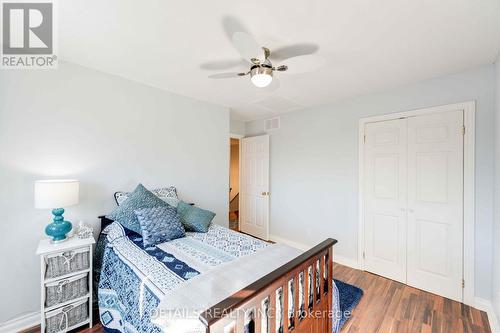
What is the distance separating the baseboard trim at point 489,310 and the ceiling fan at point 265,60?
2850 millimetres

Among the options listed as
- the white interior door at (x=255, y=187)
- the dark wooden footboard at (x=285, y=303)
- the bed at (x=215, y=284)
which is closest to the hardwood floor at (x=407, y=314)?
the bed at (x=215, y=284)

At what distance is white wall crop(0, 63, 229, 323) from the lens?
6.18ft

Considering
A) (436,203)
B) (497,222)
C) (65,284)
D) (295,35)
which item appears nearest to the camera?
(295,35)

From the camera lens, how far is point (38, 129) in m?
2.00

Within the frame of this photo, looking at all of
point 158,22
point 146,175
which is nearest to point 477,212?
point 158,22

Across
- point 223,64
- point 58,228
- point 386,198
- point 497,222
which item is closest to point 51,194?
point 58,228

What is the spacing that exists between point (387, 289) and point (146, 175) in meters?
3.25

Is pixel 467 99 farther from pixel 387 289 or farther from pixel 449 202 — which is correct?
pixel 387 289

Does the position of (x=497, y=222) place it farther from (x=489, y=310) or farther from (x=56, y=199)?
(x=56, y=199)

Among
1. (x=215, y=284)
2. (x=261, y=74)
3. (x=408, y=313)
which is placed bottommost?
(x=408, y=313)

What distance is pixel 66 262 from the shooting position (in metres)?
1.84

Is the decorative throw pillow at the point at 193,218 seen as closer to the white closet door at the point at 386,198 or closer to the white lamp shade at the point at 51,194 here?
the white lamp shade at the point at 51,194

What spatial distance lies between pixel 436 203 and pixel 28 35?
14.1 ft

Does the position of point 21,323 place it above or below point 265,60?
below
